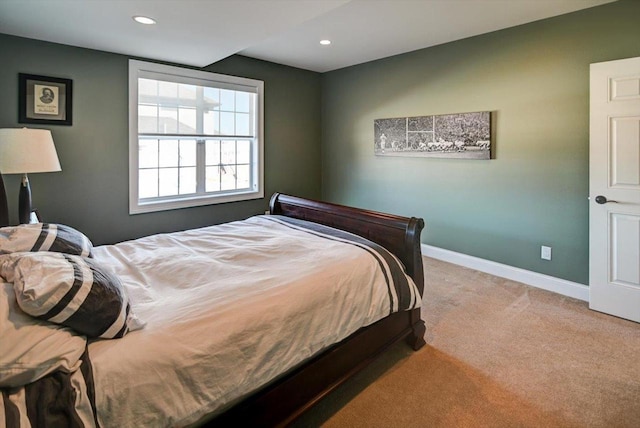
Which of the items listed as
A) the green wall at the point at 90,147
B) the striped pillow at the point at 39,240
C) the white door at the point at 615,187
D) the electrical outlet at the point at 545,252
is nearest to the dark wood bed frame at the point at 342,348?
the striped pillow at the point at 39,240

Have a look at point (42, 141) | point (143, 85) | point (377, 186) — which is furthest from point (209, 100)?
point (377, 186)

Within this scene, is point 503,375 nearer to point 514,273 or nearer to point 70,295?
point 514,273

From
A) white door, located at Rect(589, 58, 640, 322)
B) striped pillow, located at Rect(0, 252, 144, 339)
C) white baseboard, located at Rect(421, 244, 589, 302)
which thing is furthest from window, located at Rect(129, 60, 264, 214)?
white door, located at Rect(589, 58, 640, 322)

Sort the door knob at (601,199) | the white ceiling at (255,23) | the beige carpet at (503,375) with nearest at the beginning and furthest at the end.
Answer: the beige carpet at (503,375) < the white ceiling at (255,23) < the door knob at (601,199)

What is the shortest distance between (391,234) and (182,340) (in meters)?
1.50

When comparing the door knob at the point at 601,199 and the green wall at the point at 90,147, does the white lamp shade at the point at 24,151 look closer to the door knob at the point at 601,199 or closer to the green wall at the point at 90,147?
the green wall at the point at 90,147

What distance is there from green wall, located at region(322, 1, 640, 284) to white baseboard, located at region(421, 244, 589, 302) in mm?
63

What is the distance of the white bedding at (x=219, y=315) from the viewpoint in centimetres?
115

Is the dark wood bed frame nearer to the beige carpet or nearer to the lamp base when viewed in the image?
the beige carpet

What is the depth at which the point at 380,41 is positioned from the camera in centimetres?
397

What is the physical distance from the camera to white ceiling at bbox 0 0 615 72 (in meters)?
2.45

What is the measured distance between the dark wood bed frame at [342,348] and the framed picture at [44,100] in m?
2.48

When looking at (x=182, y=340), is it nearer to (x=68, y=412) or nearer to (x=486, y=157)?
(x=68, y=412)

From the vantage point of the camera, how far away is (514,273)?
145 inches
